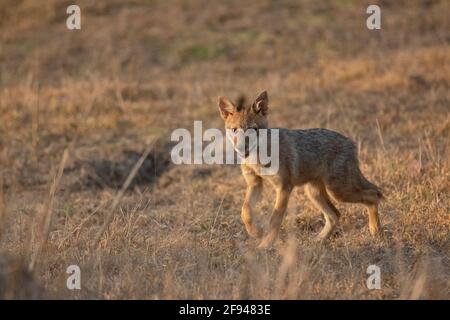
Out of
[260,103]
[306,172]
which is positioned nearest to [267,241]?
[306,172]

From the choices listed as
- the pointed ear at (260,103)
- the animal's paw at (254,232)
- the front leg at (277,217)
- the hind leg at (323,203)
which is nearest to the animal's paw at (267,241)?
the front leg at (277,217)

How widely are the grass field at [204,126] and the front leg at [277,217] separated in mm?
144

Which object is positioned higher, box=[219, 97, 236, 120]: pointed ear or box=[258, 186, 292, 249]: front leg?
box=[219, 97, 236, 120]: pointed ear

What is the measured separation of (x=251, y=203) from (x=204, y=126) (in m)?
4.99

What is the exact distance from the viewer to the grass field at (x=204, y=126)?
5.54 metres

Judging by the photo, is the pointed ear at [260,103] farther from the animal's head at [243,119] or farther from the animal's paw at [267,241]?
the animal's paw at [267,241]

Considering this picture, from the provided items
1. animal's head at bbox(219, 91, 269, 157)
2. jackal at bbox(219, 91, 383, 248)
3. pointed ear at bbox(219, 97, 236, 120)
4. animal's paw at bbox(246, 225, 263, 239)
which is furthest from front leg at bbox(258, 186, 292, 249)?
pointed ear at bbox(219, 97, 236, 120)

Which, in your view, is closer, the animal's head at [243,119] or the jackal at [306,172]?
the animal's head at [243,119]

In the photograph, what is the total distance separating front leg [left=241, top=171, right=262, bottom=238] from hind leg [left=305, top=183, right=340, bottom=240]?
625 millimetres

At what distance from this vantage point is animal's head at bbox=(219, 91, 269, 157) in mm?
6707

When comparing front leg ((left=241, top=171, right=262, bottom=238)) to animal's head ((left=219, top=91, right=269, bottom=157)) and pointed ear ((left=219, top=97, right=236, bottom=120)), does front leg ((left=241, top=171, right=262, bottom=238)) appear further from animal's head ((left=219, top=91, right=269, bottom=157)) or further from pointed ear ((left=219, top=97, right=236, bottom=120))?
pointed ear ((left=219, top=97, right=236, bottom=120))

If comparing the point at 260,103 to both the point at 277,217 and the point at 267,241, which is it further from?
the point at 267,241

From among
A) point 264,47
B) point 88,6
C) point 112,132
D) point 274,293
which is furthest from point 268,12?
point 274,293
